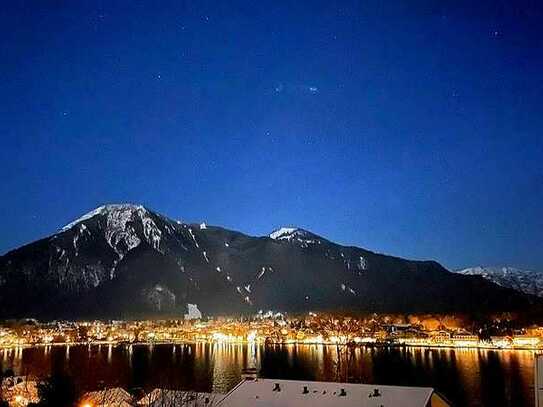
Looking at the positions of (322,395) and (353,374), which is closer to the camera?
A: (322,395)

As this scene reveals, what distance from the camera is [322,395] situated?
2669 cm

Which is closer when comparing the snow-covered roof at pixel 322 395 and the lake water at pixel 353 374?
the snow-covered roof at pixel 322 395

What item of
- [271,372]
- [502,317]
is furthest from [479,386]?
[502,317]

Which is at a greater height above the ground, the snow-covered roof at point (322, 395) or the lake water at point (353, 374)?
the snow-covered roof at point (322, 395)

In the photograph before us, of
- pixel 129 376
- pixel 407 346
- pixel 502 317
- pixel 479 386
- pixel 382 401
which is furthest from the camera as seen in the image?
pixel 502 317

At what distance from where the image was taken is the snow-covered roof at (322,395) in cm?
2542

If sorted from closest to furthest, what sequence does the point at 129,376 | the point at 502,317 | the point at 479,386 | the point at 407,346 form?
1. the point at 479,386
2. the point at 129,376
3. the point at 407,346
4. the point at 502,317

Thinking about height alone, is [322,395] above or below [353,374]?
above

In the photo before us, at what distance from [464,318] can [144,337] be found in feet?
283

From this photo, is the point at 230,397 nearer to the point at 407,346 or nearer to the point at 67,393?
the point at 67,393

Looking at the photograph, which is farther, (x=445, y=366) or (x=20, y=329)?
(x=20, y=329)

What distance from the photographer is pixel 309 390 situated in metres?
27.4

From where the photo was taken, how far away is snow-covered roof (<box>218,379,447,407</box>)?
2542 centimetres

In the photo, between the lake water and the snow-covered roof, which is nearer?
the snow-covered roof
